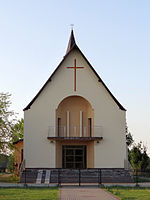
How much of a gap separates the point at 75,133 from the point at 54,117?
3022mm

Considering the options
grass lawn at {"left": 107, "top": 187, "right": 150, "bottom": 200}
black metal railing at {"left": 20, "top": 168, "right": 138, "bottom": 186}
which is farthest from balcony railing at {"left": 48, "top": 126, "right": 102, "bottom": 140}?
grass lawn at {"left": 107, "top": 187, "right": 150, "bottom": 200}

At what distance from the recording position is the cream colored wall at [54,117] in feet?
93.5

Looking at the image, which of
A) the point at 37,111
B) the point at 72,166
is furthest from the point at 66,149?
the point at 37,111

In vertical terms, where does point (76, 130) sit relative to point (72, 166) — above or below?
above

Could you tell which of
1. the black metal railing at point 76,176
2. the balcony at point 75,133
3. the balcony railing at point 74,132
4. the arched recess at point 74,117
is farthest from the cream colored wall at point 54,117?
the balcony railing at point 74,132

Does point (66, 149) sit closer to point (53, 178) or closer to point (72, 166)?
point (72, 166)

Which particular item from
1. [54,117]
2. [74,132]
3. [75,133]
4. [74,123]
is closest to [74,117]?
[74,123]

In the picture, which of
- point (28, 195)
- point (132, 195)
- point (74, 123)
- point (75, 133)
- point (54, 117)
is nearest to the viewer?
point (28, 195)

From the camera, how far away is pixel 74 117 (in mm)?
31625

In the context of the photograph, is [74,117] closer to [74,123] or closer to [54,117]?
[74,123]

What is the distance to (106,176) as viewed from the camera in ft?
86.9

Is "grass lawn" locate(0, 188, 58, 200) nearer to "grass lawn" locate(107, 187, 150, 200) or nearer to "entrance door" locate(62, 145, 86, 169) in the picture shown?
"grass lawn" locate(107, 187, 150, 200)

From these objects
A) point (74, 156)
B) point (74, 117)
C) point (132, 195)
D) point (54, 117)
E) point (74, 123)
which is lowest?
point (132, 195)

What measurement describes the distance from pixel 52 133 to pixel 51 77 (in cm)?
484
